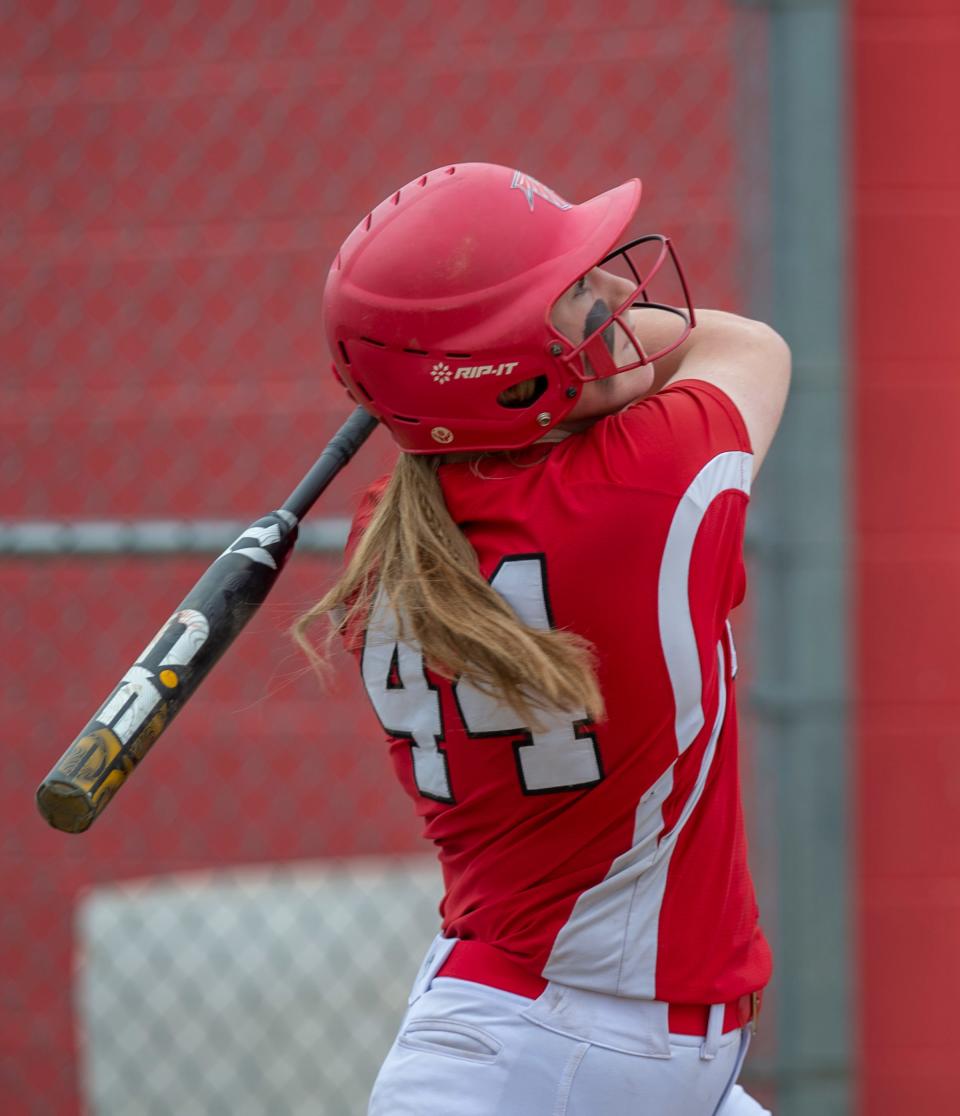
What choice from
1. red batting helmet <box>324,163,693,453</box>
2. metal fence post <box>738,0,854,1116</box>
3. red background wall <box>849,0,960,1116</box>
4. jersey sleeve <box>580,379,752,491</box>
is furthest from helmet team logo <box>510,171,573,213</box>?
red background wall <box>849,0,960,1116</box>

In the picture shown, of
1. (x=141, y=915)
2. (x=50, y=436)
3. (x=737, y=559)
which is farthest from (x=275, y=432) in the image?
(x=737, y=559)

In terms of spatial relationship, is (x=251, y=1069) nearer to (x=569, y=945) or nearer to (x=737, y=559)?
(x=569, y=945)

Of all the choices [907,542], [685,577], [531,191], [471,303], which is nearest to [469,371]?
[471,303]

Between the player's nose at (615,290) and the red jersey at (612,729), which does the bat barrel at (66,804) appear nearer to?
the red jersey at (612,729)

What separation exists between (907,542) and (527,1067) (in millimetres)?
2365

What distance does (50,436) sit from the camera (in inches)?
184

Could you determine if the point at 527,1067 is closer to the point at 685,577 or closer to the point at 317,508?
the point at 685,577

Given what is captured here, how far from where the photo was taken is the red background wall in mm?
3883

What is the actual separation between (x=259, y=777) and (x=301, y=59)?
2.11 m

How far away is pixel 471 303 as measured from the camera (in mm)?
1842

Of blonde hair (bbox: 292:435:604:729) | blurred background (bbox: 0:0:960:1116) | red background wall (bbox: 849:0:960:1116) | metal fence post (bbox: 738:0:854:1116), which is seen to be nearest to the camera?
blonde hair (bbox: 292:435:604:729)

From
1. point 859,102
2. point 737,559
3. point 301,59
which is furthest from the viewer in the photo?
point 301,59

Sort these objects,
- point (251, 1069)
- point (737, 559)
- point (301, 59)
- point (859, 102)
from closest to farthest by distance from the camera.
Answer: point (737, 559)
point (859, 102)
point (251, 1069)
point (301, 59)

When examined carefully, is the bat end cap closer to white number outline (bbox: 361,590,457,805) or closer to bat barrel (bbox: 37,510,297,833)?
bat barrel (bbox: 37,510,297,833)
